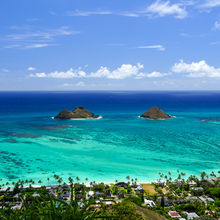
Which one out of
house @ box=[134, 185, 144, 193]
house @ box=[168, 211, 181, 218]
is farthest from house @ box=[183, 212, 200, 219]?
house @ box=[134, 185, 144, 193]

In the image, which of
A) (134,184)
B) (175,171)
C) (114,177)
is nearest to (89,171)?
(114,177)

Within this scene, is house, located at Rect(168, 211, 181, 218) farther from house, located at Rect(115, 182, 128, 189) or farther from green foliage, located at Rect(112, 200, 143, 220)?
green foliage, located at Rect(112, 200, 143, 220)

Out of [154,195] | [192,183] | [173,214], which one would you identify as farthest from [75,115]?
[173,214]

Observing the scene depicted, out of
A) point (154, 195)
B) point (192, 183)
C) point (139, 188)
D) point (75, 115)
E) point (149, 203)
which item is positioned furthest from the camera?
point (75, 115)

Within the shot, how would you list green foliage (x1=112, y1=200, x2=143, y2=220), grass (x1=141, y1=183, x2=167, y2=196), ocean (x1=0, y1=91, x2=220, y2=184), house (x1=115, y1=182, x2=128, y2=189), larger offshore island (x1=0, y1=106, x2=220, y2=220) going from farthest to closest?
ocean (x1=0, y1=91, x2=220, y2=184) < house (x1=115, y1=182, x2=128, y2=189) < grass (x1=141, y1=183, x2=167, y2=196) < larger offshore island (x1=0, y1=106, x2=220, y2=220) < green foliage (x1=112, y1=200, x2=143, y2=220)

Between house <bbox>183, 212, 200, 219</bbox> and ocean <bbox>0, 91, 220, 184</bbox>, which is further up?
ocean <bbox>0, 91, 220, 184</bbox>

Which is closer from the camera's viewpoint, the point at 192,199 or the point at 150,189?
the point at 192,199

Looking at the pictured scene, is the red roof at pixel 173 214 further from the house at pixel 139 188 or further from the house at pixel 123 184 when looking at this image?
the house at pixel 123 184

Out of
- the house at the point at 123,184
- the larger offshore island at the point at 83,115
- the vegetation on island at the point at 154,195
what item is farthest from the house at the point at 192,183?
the larger offshore island at the point at 83,115

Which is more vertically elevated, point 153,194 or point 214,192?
point 214,192

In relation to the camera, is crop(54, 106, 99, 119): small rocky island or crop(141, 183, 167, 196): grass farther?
crop(54, 106, 99, 119): small rocky island

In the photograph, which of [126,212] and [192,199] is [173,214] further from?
[126,212]
